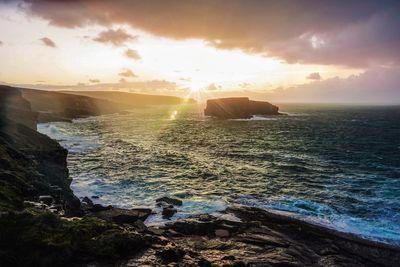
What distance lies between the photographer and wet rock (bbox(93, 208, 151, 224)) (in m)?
25.6

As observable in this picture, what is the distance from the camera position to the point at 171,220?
27.1 metres

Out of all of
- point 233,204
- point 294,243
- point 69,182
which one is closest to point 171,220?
point 233,204

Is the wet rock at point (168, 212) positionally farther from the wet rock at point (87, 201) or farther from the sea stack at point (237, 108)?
the sea stack at point (237, 108)

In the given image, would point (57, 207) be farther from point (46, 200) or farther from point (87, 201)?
point (87, 201)

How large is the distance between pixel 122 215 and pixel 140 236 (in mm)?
8728

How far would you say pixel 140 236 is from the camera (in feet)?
59.0

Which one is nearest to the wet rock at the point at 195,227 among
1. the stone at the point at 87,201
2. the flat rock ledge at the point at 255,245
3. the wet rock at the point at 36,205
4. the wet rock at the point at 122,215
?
the flat rock ledge at the point at 255,245

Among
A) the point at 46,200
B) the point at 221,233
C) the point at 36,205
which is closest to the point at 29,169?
the point at 46,200

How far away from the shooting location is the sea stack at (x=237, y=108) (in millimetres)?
166750

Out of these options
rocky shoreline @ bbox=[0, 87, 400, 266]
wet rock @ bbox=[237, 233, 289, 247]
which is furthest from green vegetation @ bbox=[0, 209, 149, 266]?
wet rock @ bbox=[237, 233, 289, 247]

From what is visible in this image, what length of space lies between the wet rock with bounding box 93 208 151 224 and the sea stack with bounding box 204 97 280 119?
139 meters

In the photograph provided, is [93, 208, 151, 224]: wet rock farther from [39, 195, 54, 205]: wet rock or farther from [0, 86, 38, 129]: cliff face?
[0, 86, 38, 129]: cliff face

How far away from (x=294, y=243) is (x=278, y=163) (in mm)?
29408

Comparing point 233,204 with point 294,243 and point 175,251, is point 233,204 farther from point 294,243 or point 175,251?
point 175,251
